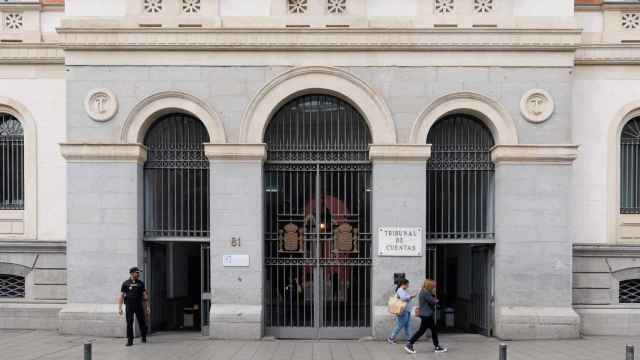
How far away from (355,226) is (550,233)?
4640 millimetres

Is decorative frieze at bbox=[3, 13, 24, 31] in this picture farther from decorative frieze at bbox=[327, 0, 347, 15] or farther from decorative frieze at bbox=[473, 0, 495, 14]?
decorative frieze at bbox=[473, 0, 495, 14]

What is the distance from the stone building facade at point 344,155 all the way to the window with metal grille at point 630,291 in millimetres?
36

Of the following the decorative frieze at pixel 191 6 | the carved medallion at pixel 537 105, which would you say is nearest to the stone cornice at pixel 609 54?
the carved medallion at pixel 537 105

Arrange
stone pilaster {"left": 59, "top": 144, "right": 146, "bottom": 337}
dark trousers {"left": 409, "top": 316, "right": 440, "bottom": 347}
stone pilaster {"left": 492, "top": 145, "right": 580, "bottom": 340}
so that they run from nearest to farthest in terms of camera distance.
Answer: dark trousers {"left": 409, "top": 316, "right": 440, "bottom": 347}
stone pilaster {"left": 492, "top": 145, "right": 580, "bottom": 340}
stone pilaster {"left": 59, "top": 144, "right": 146, "bottom": 337}

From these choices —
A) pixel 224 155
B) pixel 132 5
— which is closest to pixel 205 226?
pixel 224 155

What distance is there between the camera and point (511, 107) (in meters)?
14.1

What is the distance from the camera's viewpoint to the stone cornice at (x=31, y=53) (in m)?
14.9

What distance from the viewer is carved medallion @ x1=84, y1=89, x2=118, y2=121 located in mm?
14102

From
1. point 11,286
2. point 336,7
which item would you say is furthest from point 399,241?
point 11,286

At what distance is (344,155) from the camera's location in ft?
47.7

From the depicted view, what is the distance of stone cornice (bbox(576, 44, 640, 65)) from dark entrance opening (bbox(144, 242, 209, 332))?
419 inches

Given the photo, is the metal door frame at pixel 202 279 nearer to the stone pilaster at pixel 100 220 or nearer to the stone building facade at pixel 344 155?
the stone building facade at pixel 344 155

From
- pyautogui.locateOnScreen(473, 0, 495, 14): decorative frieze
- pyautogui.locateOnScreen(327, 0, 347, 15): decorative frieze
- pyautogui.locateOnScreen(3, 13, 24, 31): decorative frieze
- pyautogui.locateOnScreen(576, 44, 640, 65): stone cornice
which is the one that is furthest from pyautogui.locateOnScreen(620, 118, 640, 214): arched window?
pyautogui.locateOnScreen(3, 13, 24, 31): decorative frieze

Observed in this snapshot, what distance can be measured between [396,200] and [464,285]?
13.4 ft
